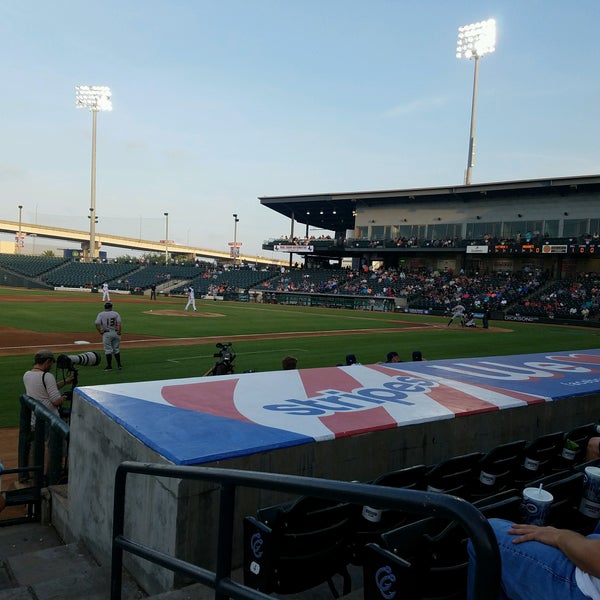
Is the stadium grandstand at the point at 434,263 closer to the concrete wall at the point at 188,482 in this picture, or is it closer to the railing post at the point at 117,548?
the concrete wall at the point at 188,482

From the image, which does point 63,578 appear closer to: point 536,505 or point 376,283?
point 536,505

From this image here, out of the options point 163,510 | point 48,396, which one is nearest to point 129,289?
point 48,396

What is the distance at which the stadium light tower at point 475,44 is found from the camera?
47250 mm

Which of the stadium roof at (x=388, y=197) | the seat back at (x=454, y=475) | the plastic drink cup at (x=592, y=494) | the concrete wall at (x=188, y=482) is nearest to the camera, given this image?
the plastic drink cup at (x=592, y=494)

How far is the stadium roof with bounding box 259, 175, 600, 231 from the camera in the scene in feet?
151

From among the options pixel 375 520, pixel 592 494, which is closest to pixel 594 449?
pixel 592 494

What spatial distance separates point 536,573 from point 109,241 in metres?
130

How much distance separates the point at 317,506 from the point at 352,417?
1.67m

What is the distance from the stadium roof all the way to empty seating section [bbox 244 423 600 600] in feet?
159

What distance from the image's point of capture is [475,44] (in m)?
48.0

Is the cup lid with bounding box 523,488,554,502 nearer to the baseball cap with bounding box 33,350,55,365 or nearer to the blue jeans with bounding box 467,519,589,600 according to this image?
the blue jeans with bounding box 467,519,589,600

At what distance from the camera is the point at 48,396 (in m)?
6.50

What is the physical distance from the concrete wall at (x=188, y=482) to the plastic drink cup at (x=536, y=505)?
5.36ft

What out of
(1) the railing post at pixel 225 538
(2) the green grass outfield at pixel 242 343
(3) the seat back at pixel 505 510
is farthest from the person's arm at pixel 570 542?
(2) the green grass outfield at pixel 242 343
